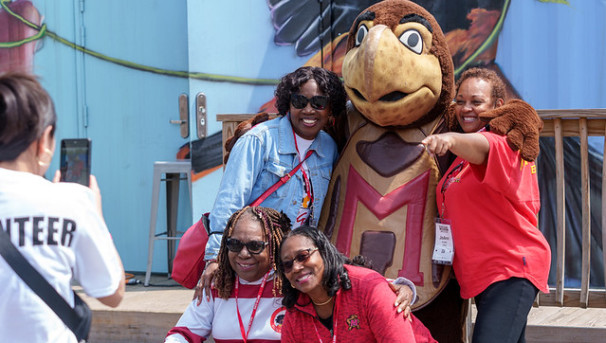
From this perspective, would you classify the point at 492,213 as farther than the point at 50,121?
Yes

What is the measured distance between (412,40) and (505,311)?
123 cm

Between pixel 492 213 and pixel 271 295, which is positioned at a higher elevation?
pixel 492 213

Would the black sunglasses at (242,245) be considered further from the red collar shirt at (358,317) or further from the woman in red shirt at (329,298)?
the red collar shirt at (358,317)

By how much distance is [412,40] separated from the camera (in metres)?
3.22

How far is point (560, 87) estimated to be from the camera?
5.08 metres

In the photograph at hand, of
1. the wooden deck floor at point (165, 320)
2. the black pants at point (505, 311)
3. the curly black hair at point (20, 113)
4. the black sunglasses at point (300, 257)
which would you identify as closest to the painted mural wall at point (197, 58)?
the wooden deck floor at point (165, 320)

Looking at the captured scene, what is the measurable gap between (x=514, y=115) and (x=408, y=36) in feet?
1.99

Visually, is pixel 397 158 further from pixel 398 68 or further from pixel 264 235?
pixel 264 235

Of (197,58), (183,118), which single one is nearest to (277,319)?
(197,58)

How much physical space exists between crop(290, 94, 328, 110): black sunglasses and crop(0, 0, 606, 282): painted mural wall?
7.60ft

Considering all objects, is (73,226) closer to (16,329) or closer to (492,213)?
(16,329)

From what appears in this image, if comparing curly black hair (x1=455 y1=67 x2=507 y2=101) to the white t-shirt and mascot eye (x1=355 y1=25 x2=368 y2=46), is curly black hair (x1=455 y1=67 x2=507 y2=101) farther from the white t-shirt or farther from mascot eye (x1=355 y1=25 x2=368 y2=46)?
the white t-shirt

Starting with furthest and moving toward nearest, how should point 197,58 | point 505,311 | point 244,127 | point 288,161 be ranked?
point 197,58, point 244,127, point 288,161, point 505,311

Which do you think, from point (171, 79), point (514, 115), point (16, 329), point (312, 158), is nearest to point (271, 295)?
point (312, 158)
